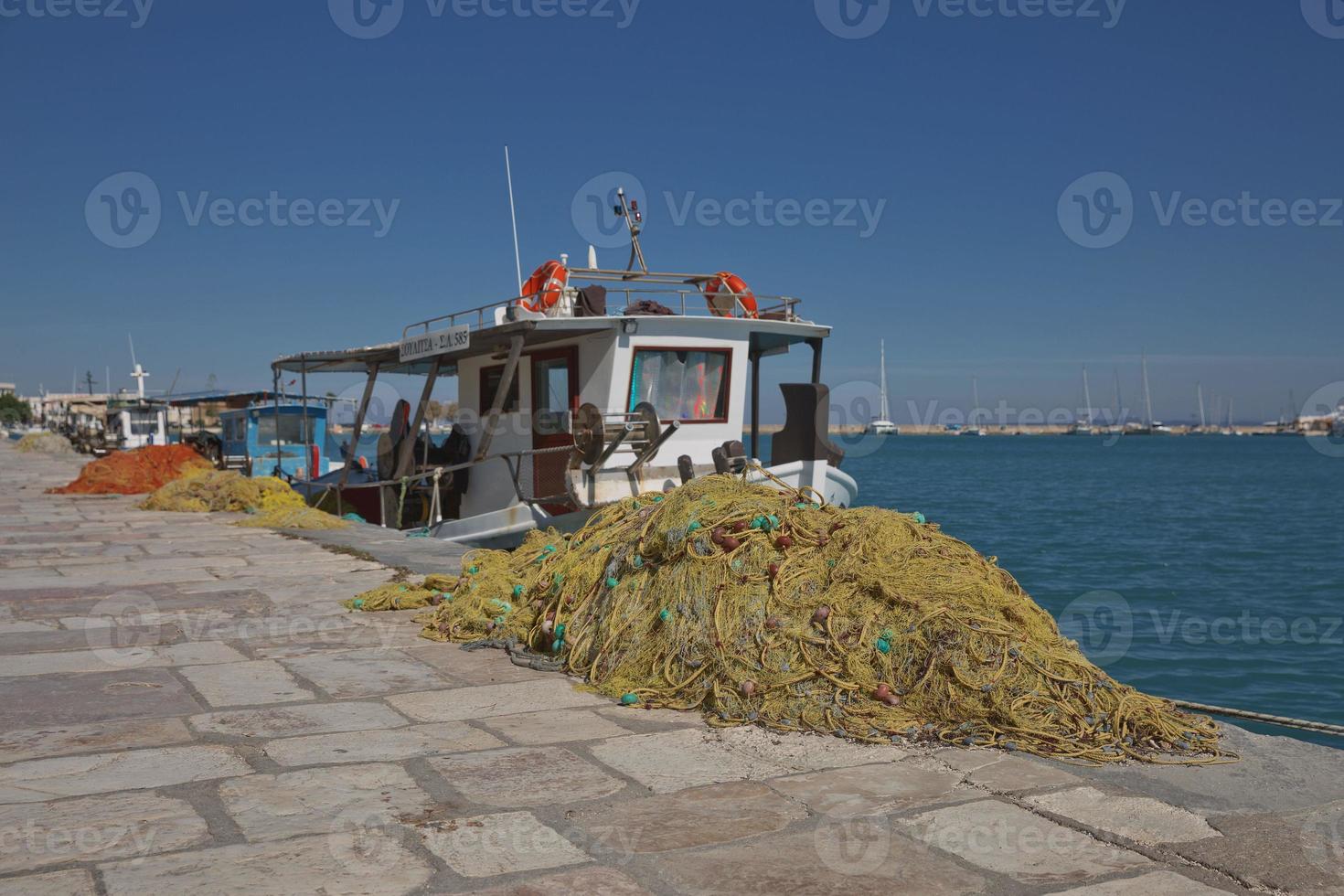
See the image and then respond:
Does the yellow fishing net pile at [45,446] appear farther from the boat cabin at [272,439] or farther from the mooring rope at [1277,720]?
the mooring rope at [1277,720]

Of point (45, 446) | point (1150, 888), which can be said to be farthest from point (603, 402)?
point (45, 446)

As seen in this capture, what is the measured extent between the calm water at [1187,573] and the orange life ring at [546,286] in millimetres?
7617

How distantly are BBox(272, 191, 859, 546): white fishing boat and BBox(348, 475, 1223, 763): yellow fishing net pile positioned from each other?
5623 mm

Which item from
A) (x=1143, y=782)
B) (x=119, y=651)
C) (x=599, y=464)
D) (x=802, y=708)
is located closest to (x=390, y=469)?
(x=599, y=464)

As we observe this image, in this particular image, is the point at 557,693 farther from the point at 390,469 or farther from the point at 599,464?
the point at 390,469

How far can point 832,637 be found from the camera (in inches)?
183

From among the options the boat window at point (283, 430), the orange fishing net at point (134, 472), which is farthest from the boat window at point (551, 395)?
the boat window at point (283, 430)

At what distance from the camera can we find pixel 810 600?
4.84 meters

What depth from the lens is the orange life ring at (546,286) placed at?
12.2 meters

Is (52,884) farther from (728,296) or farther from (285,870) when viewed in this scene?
(728,296)

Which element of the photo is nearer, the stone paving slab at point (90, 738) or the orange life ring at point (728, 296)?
the stone paving slab at point (90, 738)

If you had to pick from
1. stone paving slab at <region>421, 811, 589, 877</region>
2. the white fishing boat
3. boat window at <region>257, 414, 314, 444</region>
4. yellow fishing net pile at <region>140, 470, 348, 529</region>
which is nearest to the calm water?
the white fishing boat

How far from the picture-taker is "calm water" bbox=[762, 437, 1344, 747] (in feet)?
38.7

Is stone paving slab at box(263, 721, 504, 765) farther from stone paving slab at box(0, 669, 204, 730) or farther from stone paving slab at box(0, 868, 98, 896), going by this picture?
stone paving slab at box(0, 868, 98, 896)
